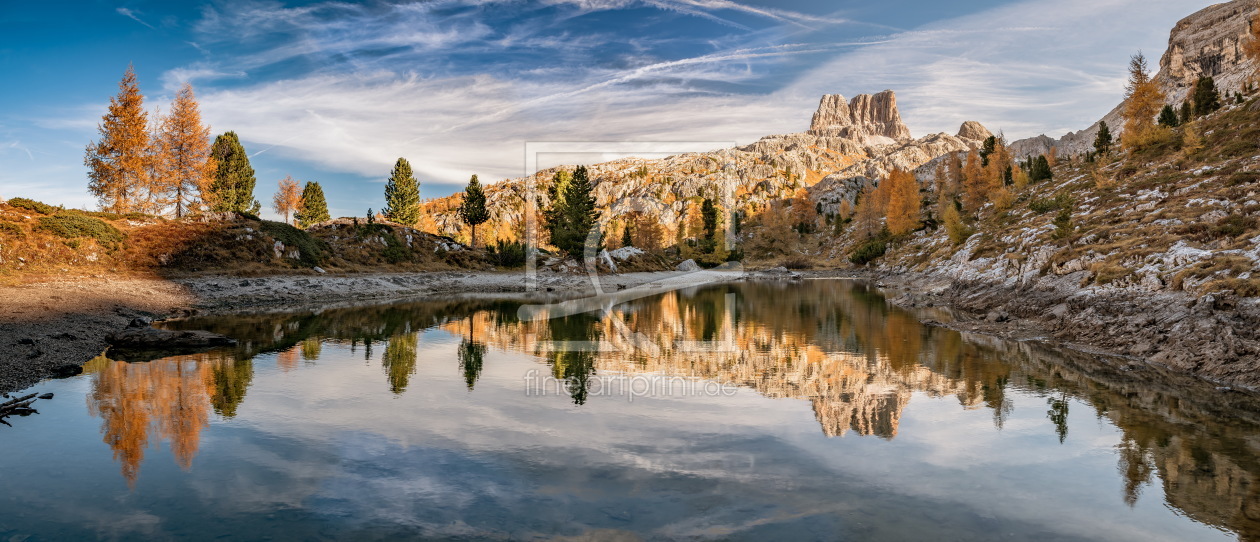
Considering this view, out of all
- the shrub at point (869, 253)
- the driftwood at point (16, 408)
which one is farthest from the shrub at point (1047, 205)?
the driftwood at point (16, 408)

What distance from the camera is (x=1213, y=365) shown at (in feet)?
56.5

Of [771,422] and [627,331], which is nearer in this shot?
[771,422]

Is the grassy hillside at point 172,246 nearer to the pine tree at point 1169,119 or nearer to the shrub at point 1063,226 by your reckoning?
the shrub at point 1063,226

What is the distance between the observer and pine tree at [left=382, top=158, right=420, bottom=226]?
355 feet

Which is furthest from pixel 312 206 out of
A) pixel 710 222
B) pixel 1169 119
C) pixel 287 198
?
pixel 1169 119

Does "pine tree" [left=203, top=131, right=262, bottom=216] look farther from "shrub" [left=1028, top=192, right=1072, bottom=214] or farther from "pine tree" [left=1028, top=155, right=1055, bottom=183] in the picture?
"pine tree" [left=1028, top=155, right=1055, bottom=183]

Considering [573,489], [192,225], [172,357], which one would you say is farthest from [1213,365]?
[192,225]

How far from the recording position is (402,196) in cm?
10900

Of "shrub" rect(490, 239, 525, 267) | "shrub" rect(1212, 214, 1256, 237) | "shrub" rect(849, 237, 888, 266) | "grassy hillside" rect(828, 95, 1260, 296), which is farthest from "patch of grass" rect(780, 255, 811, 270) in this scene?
"shrub" rect(1212, 214, 1256, 237)

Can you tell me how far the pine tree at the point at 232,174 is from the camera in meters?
81.1

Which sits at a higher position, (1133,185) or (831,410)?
(1133,185)

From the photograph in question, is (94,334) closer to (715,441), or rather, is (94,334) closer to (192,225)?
(715,441)

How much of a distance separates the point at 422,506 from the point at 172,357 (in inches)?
732

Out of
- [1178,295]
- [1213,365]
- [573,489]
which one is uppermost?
[1178,295]
